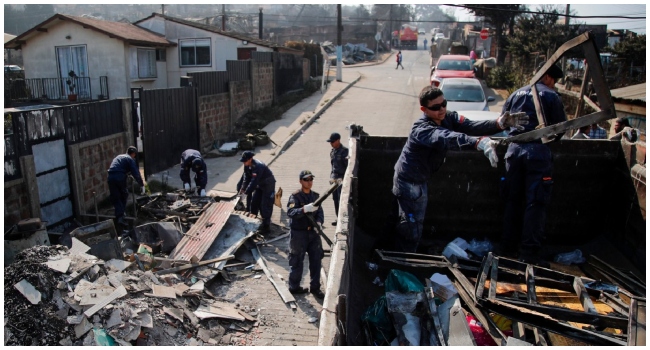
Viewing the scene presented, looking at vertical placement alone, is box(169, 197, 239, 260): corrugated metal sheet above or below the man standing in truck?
below

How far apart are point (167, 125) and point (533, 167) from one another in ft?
32.1

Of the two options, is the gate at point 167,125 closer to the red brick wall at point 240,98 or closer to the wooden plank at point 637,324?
the red brick wall at point 240,98

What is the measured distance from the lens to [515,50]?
71.8 ft

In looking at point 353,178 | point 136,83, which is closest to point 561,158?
point 353,178

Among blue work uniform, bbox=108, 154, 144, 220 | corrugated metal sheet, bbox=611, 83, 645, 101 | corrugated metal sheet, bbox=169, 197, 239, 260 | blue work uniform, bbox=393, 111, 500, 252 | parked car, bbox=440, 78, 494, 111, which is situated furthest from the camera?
parked car, bbox=440, 78, 494, 111

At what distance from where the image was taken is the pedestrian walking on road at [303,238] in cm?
624

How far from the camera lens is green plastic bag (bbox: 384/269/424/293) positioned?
427cm

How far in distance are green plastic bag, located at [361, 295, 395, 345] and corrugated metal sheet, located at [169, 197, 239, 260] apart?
A: 380 centimetres

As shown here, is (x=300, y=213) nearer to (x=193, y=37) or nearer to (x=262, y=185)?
(x=262, y=185)

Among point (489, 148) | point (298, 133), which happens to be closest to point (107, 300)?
point (489, 148)

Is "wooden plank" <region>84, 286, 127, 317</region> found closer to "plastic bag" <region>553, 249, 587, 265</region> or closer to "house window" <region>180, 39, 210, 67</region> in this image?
"plastic bag" <region>553, 249, 587, 265</region>

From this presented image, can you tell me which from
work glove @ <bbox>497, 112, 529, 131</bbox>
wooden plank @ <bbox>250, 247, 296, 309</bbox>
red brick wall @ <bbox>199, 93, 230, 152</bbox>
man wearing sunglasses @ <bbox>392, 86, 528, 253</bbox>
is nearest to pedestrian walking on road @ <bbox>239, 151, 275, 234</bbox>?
wooden plank @ <bbox>250, 247, 296, 309</bbox>

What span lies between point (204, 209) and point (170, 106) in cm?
484

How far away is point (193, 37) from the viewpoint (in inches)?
855
